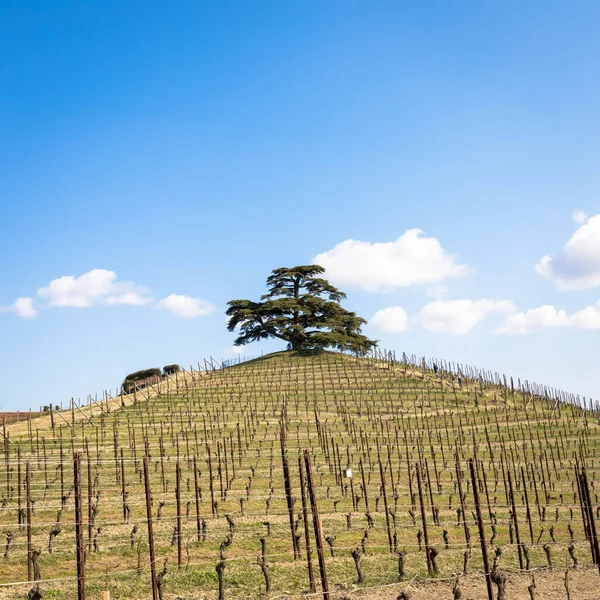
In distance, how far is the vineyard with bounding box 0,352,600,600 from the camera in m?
14.8

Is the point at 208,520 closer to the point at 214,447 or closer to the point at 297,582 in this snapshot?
the point at 297,582

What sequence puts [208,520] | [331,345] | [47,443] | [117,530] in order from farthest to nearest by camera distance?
[331,345] < [47,443] < [208,520] < [117,530]

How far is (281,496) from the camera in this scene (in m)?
23.2

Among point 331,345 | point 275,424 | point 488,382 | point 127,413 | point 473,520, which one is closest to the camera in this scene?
point 473,520

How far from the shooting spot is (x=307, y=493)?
21.3m

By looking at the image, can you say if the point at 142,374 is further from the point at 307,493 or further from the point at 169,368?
the point at 307,493

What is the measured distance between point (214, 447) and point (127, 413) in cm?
1002

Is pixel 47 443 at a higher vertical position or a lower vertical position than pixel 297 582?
higher

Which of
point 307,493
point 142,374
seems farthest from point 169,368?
point 307,493

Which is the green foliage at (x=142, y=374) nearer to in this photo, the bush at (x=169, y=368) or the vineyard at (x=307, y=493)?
the bush at (x=169, y=368)

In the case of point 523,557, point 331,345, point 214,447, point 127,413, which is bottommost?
point 523,557

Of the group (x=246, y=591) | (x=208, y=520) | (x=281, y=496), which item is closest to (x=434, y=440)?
(x=281, y=496)

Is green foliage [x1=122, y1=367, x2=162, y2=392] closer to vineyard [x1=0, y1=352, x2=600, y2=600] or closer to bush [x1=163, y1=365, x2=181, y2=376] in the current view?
bush [x1=163, y1=365, x2=181, y2=376]

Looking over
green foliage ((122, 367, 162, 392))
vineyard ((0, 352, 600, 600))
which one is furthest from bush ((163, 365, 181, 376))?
vineyard ((0, 352, 600, 600))
